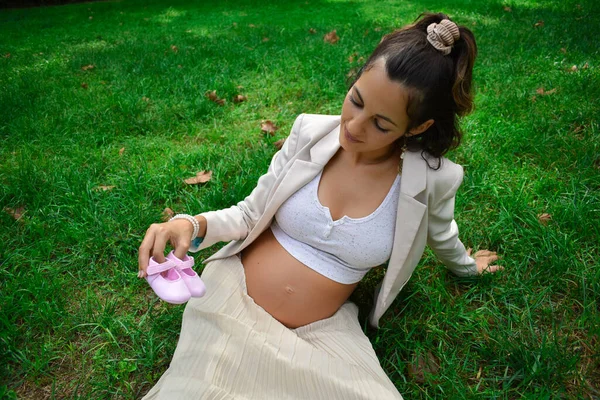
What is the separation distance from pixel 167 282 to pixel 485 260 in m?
1.56

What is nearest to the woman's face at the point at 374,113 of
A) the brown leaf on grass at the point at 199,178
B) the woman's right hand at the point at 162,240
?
the woman's right hand at the point at 162,240

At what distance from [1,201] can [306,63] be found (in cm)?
302

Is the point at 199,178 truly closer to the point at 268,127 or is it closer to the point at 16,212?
the point at 268,127

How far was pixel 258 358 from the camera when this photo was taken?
138 cm

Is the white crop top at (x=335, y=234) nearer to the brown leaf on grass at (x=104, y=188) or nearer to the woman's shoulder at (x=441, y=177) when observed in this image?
the woman's shoulder at (x=441, y=177)

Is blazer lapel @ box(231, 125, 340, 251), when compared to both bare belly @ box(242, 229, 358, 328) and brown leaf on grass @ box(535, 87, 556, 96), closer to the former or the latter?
bare belly @ box(242, 229, 358, 328)

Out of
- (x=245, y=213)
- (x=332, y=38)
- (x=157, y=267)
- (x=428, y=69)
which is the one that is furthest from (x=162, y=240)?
(x=332, y=38)

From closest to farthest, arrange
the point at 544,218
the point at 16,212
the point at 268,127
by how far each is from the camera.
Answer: the point at 544,218 → the point at 16,212 → the point at 268,127

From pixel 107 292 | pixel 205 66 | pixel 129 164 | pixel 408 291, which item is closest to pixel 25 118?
pixel 129 164

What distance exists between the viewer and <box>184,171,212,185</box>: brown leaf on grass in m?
2.73

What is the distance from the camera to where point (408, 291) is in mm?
2047

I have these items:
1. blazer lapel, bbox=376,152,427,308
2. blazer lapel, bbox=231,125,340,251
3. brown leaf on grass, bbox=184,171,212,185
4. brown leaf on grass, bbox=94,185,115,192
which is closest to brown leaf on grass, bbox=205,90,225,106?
brown leaf on grass, bbox=184,171,212,185

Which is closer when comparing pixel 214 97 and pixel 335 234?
pixel 335 234

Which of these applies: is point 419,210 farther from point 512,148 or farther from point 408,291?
point 512,148
